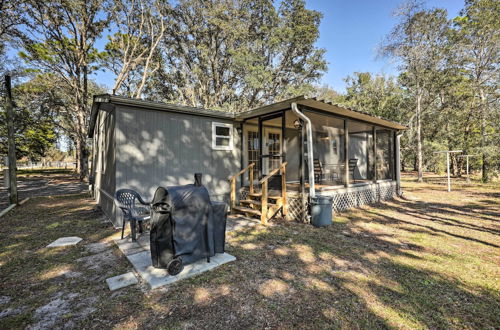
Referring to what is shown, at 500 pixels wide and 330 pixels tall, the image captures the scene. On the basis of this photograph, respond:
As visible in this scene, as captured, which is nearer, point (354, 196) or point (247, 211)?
point (247, 211)

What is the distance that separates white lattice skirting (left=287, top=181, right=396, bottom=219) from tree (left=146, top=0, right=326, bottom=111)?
8.76 m

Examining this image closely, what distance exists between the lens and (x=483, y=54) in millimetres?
13133

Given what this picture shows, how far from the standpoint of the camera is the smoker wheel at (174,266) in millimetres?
2851

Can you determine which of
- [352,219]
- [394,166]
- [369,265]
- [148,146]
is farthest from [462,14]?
[148,146]

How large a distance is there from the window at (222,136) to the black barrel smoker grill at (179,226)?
384cm

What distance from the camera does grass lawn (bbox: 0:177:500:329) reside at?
7.14 feet

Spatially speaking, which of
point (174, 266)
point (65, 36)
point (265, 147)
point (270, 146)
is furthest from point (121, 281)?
point (65, 36)

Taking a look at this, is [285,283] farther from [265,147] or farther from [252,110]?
[265,147]

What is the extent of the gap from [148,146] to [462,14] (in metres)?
19.4

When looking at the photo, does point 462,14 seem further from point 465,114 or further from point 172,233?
point 172,233

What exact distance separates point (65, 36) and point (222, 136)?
13.0 meters

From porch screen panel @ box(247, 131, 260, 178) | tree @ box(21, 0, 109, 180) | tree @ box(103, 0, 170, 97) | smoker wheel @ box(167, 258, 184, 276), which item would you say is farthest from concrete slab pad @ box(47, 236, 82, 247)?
tree @ box(21, 0, 109, 180)

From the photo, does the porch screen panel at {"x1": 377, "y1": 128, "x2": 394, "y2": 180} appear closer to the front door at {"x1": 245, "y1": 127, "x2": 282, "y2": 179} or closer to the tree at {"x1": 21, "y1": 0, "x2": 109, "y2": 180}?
the front door at {"x1": 245, "y1": 127, "x2": 282, "y2": 179}

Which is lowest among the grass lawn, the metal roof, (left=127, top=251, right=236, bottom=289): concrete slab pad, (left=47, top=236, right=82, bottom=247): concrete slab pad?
the grass lawn
